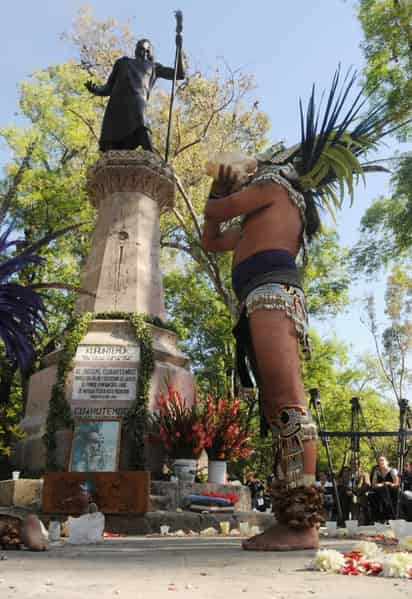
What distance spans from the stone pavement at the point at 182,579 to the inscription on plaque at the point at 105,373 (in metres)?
5.73

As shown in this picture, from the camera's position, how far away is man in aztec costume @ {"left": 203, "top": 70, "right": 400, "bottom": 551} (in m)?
3.15

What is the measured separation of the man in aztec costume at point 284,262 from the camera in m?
3.15

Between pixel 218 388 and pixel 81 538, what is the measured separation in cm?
2028

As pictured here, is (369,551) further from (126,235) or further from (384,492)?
(126,235)

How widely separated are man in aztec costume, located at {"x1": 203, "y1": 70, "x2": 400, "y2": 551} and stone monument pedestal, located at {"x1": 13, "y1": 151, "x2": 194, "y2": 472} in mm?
4504

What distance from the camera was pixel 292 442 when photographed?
3.20 meters

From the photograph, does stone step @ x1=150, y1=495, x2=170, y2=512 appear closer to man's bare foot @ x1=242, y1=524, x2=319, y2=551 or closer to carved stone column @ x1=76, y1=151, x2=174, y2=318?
carved stone column @ x1=76, y1=151, x2=174, y2=318

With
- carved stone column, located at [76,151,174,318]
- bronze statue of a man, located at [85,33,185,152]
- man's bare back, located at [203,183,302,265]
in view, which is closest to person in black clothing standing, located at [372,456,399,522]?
carved stone column, located at [76,151,174,318]

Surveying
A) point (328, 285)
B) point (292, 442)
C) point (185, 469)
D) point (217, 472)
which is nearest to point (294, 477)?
point (292, 442)

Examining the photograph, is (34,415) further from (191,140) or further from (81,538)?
(191,140)

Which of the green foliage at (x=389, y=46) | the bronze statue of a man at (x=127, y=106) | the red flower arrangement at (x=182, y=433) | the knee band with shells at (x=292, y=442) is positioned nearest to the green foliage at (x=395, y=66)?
the green foliage at (x=389, y=46)

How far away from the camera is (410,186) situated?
41.4 ft

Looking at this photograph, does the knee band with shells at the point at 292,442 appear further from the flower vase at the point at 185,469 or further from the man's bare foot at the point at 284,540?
the flower vase at the point at 185,469

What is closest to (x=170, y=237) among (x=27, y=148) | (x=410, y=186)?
(x=27, y=148)
